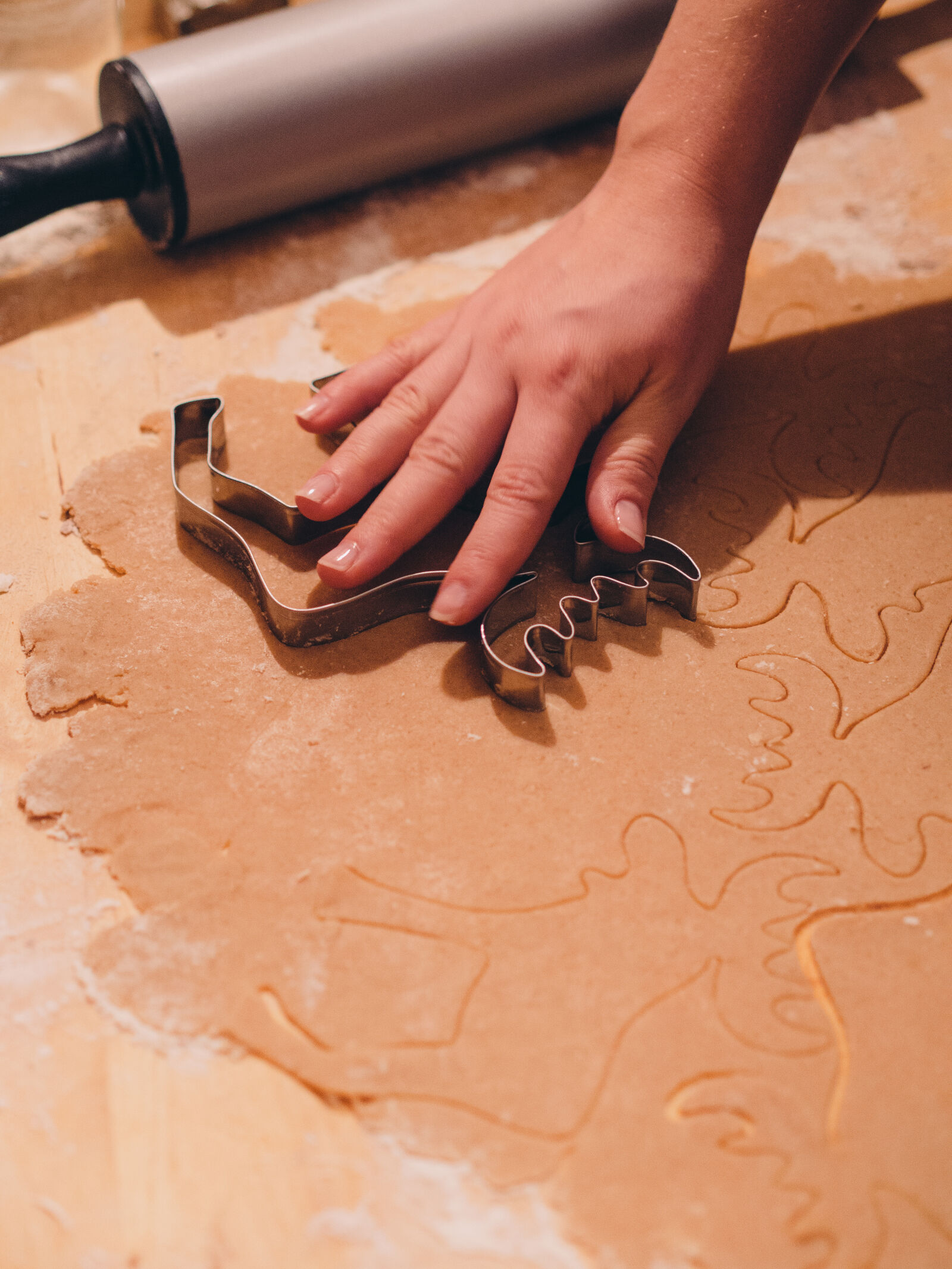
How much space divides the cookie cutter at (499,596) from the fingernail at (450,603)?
0.13 ft

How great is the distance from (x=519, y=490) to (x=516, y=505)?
0.8 inches

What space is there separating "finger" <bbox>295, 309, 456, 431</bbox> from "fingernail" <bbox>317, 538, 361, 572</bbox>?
0.88 feet

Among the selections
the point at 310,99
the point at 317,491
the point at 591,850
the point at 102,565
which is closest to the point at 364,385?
the point at 317,491

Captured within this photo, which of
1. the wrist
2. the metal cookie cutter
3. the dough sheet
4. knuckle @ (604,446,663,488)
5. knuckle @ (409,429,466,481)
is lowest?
the dough sheet

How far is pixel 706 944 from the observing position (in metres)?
0.99

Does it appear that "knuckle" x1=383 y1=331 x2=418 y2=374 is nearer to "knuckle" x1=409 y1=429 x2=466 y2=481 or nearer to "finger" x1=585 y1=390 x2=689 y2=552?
"knuckle" x1=409 y1=429 x2=466 y2=481

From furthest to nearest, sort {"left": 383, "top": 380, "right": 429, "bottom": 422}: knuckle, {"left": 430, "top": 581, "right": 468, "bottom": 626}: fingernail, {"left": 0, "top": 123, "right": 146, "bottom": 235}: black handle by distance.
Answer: {"left": 0, "top": 123, "right": 146, "bottom": 235}: black handle < {"left": 383, "top": 380, "right": 429, "bottom": 422}: knuckle < {"left": 430, "top": 581, "right": 468, "bottom": 626}: fingernail

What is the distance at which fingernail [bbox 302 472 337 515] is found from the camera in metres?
1.23

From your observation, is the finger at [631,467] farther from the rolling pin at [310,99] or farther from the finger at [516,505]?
the rolling pin at [310,99]

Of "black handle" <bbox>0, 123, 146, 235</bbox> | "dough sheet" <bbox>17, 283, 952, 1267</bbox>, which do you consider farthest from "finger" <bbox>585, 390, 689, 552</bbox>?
"black handle" <bbox>0, 123, 146, 235</bbox>

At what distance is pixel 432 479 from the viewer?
1.22m

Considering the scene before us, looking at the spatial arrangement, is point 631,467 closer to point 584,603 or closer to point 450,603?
point 584,603

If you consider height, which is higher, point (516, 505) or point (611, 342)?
point (611, 342)

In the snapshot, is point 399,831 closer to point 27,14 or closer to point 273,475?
point 273,475
